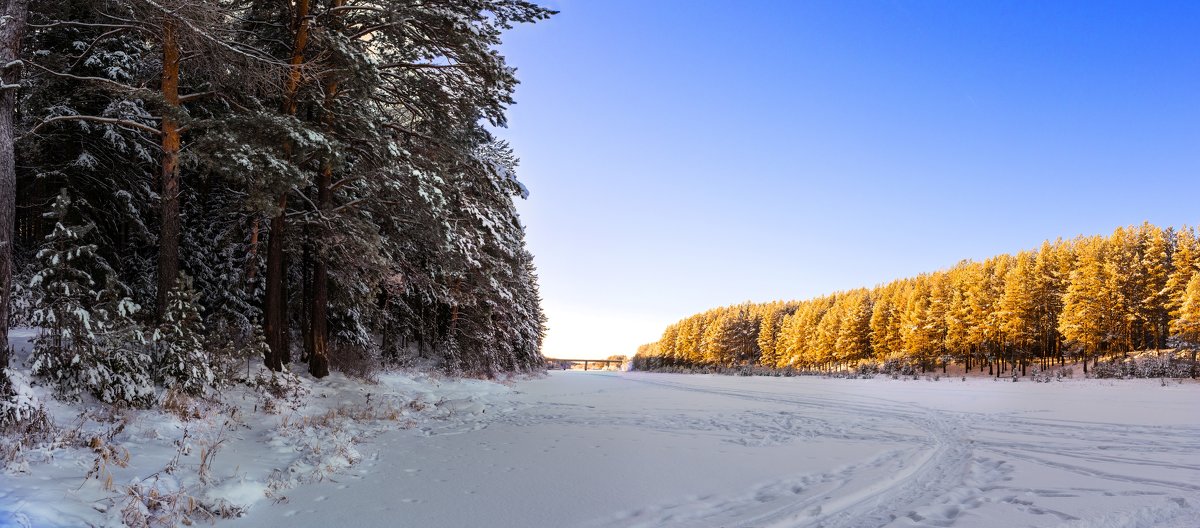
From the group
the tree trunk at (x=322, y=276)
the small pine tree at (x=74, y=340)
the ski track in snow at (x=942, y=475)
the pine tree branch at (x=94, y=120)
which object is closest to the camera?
the ski track in snow at (x=942, y=475)

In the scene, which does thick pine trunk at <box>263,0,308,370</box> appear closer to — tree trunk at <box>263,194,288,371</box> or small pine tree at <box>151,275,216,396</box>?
tree trunk at <box>263,194,288,371</box>

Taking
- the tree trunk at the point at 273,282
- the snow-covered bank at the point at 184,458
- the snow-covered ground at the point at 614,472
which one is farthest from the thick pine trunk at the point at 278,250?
the snow-covered ground at the point at 614,472

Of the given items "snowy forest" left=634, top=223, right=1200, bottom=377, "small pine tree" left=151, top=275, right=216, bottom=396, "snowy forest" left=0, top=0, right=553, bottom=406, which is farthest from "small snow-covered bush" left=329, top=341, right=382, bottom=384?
"snowy forest" left=634, top=223, right=1200, bottom=377

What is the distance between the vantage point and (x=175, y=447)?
6.07m

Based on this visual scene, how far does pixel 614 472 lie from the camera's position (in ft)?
19.7

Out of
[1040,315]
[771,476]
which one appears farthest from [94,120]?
[1040,315]

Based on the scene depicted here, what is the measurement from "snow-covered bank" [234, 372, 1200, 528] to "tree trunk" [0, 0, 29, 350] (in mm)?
4521

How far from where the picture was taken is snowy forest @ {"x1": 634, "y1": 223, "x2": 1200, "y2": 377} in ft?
134

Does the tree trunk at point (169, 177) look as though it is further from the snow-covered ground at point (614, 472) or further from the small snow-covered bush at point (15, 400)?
the small snow-covered bush at point (15, 400)

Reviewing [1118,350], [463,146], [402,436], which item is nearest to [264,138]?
[463,146]

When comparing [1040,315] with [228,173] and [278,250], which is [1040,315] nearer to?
[278,250]

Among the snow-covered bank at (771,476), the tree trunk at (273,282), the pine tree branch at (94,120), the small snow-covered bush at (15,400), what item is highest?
the pine tree branch at (94,120)

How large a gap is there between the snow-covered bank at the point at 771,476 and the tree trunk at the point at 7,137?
452 centimetres

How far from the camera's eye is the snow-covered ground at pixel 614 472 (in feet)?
14.0
